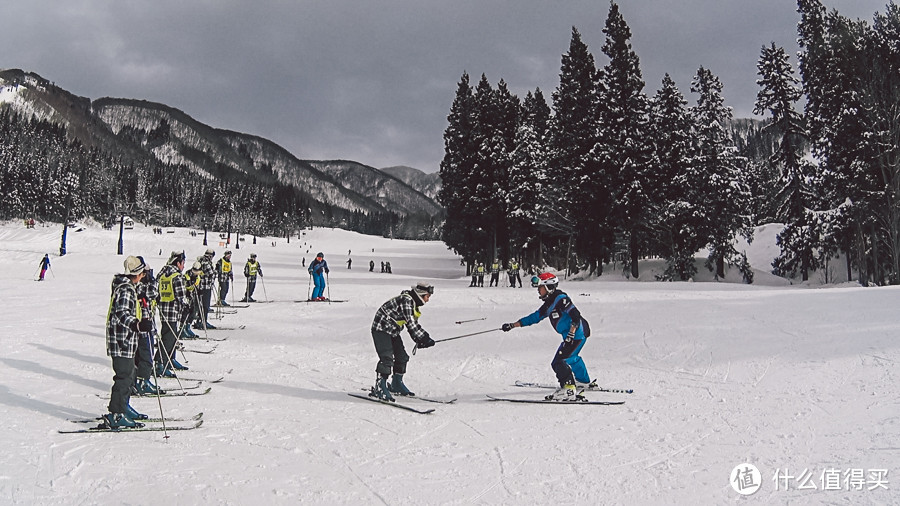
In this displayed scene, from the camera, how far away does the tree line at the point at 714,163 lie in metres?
25.3

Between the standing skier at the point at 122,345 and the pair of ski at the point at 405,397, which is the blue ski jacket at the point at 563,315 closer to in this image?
the pair of ski at the point at 405,397

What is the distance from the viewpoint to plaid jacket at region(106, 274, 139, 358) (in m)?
6.17

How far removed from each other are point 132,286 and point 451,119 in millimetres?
35703

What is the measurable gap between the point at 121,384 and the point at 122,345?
1.56ft

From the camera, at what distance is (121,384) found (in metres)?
6.19

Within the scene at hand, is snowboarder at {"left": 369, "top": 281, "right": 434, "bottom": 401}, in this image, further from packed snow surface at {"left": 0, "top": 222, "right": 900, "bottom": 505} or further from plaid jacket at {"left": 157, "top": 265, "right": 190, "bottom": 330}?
plaid jacket at {"left": 157, "top": 265, "right": 190, "bottom": 330}

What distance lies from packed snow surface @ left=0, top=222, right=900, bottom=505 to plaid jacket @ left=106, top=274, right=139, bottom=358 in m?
1.03

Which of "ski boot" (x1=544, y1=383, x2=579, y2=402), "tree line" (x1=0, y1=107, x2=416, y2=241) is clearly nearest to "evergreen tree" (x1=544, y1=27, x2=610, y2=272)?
"ski boot" (x1=544, y1=383, x2=579, y2=402)

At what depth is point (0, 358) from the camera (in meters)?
10.1

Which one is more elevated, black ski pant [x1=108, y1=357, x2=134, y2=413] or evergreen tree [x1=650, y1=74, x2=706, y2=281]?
evergreen tree [x1=650, y1=74, x2=706, y2=281]

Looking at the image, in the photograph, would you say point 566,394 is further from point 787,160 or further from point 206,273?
point 787,160

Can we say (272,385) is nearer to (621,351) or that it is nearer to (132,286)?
(132,286)

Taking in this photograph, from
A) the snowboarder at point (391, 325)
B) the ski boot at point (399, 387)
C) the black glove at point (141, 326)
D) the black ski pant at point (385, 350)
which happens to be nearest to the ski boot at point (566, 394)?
the snowboarder at point (391, 325)

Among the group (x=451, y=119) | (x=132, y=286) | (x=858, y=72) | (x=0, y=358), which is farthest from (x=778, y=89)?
(x=0, y=358)
